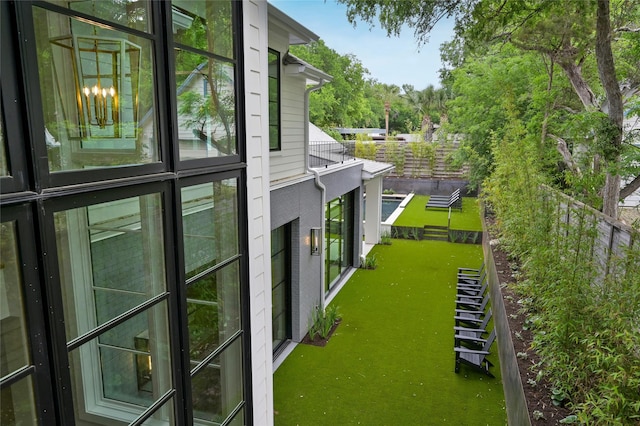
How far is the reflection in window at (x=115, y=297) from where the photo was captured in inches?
81.4

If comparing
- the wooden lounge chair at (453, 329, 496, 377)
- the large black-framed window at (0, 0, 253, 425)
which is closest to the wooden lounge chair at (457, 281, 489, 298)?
the wooden lounge chair at (453, 329, 496, 377)

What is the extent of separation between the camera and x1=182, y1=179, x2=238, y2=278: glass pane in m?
2.82

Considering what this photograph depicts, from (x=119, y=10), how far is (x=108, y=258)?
1296mm

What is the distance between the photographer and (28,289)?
70.2 inches

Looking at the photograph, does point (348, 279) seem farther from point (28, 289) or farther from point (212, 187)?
point (28, 289)

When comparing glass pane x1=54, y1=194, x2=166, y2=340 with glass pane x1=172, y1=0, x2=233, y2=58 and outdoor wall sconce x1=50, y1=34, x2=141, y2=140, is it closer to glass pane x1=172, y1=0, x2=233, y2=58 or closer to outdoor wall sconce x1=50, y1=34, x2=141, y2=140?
outdoor wall sconce x1=50, y1=34, x2=141, y2=140

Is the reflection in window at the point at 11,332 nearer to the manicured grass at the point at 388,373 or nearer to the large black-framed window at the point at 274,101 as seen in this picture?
the manicured grass at the point at 388,373

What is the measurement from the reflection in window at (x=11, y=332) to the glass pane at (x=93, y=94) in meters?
0.38

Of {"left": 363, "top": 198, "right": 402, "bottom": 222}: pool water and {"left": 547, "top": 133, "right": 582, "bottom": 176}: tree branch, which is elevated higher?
{"left": 547, "top": 133, "right": 582, "bottom": 176}: tree branch

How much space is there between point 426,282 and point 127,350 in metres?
9.13

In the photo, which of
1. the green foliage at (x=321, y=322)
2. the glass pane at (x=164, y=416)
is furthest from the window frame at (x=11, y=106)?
the green foliage at (x=321, y=322)

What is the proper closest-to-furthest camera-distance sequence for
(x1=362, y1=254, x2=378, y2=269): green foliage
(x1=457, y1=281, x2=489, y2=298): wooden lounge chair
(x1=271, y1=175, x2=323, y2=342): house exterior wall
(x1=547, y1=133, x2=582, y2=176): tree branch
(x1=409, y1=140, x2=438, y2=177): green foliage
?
(x1=271, y1=175, x2=323, y2=342): house exterior wall, (x1=457, y1=281, x2=489, y2=298): wooden lounge chair, (x1=547, y1=133, x2=582, y2=176): tree branch, (x1=362, y1=254, x2=378, y2=269): green foliage, (x1=409, y1=140, x2=438, y2=177): green foliage

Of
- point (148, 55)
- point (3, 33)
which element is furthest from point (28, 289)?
point (148, 55)

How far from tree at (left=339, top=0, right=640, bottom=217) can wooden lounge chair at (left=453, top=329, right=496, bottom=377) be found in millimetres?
3401
